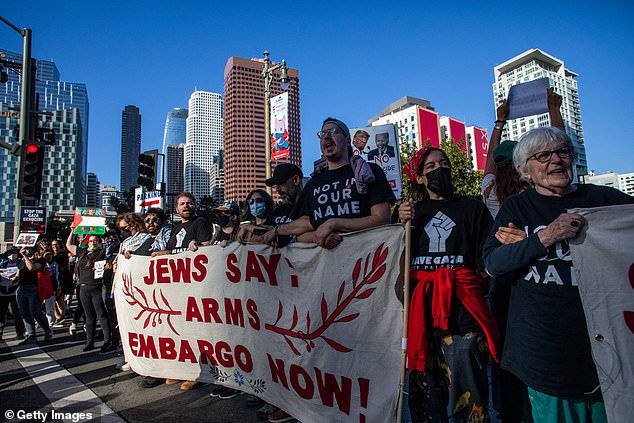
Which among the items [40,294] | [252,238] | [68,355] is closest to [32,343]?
[40,294]

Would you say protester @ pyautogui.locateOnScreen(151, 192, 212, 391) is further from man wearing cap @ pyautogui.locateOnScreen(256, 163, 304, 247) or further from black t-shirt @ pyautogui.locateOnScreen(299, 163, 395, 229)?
black t-shirt @ pyautogui.locateOnScreen(299, 163, 395, 229)

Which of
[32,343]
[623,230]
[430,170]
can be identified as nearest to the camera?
[623,230]

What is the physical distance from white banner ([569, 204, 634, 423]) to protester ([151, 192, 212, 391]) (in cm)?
353

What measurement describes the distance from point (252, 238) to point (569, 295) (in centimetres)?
238

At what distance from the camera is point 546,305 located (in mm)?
1711

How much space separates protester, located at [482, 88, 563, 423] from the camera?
2176 mm

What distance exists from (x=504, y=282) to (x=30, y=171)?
35.3ft

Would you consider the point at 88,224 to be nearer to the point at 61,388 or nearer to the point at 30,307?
the point at 30,307

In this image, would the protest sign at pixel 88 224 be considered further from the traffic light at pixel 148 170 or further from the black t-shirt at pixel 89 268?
the black t-shirt at pixel 89 268

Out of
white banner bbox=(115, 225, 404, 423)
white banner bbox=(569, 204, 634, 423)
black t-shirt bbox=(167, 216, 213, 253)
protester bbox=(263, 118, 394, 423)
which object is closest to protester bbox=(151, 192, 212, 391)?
black t-shirt bbox=(167, 216, 213, 253)

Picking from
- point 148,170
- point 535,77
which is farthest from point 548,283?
point 535,77

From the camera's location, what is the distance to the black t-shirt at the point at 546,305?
1641 millimetres

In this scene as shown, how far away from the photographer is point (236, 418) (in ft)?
10.6

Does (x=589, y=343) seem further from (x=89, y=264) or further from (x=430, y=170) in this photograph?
(x=89, y=264)
